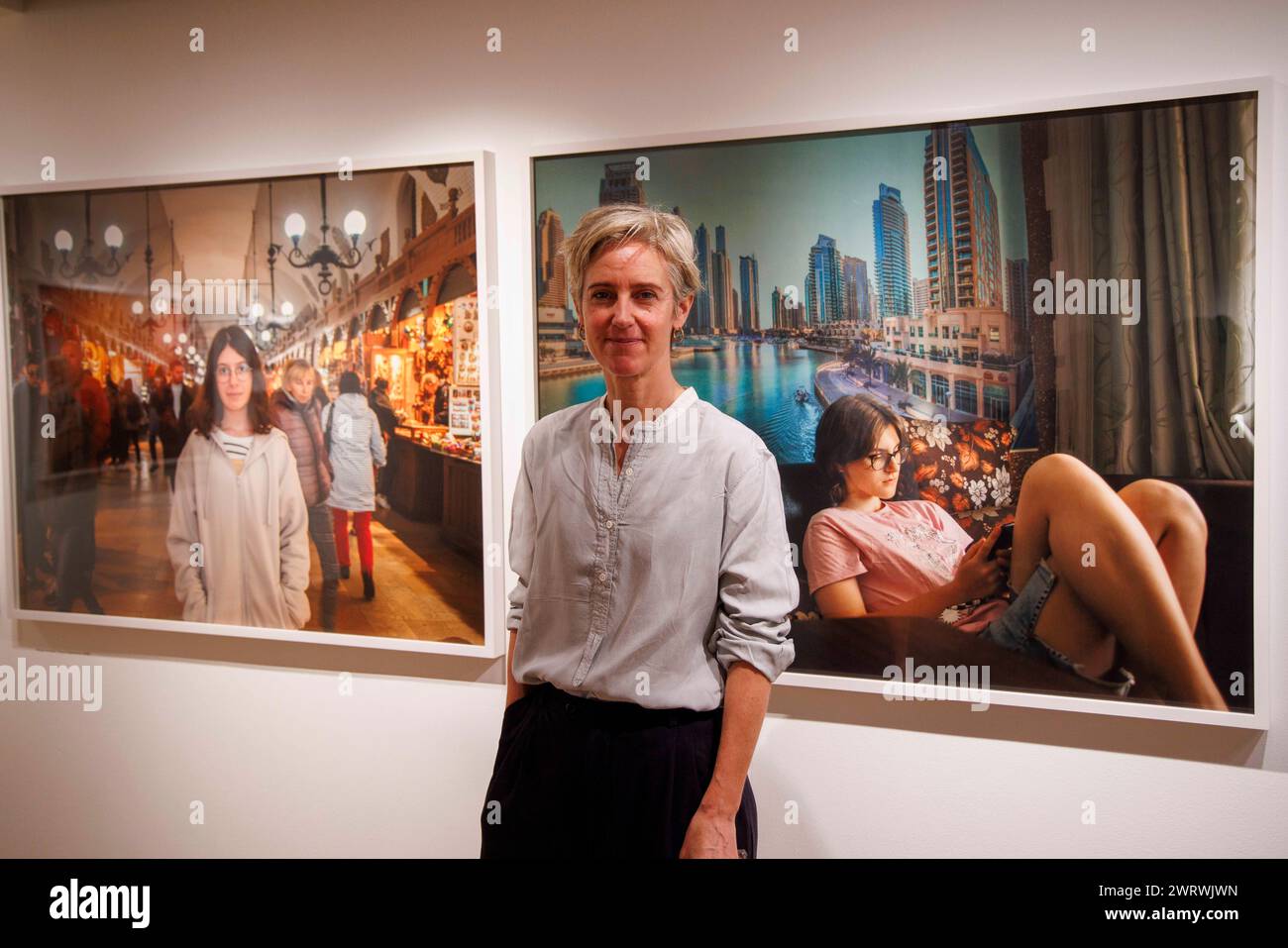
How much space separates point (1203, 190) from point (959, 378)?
1.94 feet

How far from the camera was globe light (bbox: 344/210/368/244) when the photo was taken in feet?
7.99

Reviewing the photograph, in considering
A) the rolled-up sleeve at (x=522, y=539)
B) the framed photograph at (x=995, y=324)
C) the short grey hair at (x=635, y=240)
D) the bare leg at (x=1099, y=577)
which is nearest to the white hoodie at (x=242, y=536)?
the framed photograph at (x=995, y=324)

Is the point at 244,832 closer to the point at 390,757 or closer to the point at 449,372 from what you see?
the point at 390,757

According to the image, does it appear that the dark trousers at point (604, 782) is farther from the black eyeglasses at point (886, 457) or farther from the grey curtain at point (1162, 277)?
the grey curtain at point (1162, 277)

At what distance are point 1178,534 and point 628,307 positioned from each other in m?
1.26

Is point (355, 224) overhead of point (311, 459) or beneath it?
overhead

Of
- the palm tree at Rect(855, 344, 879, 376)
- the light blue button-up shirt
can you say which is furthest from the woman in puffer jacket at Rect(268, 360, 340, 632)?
the palm tree at Rect(855, 344, 879, 376)

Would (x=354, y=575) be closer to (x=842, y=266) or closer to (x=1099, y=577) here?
(x=842, y=266)

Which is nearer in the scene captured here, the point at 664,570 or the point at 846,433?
the point at 664,570

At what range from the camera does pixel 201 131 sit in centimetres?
265

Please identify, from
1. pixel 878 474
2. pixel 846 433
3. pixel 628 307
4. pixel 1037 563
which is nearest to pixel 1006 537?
pixel 1037 563

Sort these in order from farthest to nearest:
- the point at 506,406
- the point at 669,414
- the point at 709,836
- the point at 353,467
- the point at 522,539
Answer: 1. the point at 353,467
2. the point at 506,406
3. the point at 522,539
4. the point at 669,414
5. the point at 709,836

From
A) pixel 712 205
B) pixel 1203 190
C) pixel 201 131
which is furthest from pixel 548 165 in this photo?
pixel 1203 190

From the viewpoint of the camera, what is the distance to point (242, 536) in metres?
2.62
